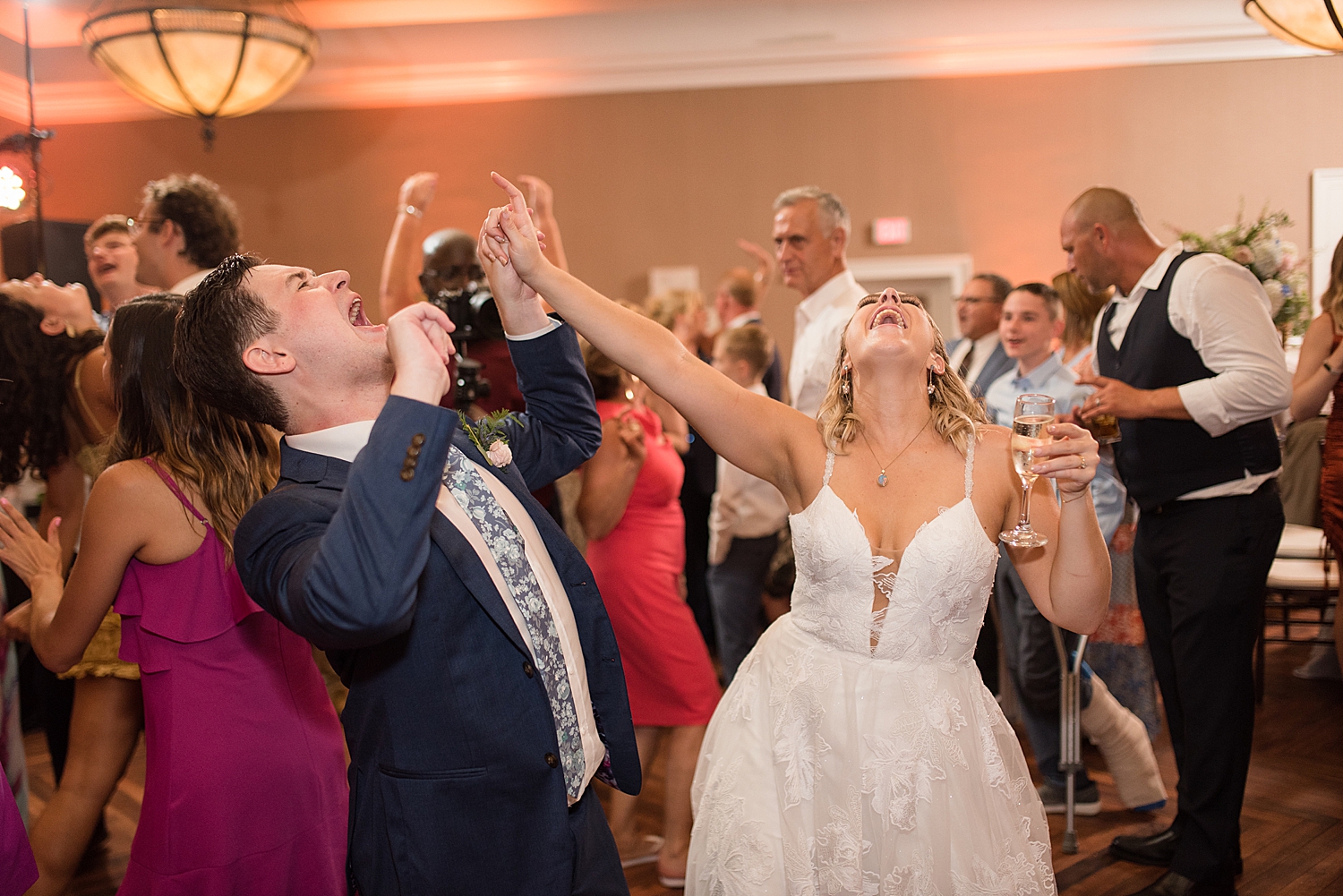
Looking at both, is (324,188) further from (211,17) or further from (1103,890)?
(1103,890)

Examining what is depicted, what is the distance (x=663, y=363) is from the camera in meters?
1.63

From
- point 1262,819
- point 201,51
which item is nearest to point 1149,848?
point 1262,819

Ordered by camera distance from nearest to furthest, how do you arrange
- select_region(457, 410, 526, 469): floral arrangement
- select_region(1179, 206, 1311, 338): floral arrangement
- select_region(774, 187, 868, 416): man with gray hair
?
select_region(457, 410, 526, 469): floral arrangement, select_region(774, 187, 868, 416): man with gray hair, select_region(1179, 206, 1311, 338): floral arrangement

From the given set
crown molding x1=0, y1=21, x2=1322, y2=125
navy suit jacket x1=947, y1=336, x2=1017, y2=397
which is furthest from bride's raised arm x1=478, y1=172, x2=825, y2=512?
crown molding x1=0, y1=21, x2=1322, y2=125

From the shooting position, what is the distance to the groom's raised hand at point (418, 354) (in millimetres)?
1093

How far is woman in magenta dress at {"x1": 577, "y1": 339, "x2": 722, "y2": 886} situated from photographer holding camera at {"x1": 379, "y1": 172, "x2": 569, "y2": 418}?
283 millimetres

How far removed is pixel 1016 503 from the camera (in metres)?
1.72

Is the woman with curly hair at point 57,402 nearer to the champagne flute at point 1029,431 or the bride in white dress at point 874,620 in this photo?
the bride in white dress at point 874,620

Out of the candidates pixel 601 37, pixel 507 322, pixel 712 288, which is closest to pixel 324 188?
pixel 601 37

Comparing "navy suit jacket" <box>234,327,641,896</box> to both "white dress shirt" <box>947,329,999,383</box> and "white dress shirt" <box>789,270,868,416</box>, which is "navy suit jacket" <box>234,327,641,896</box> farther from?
"white dress shirt" <box>947,329,999,383</box>

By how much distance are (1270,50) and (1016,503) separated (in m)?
5.87

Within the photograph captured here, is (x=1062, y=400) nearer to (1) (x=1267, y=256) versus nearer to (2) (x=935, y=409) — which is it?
(1) (x=1267, y=256)

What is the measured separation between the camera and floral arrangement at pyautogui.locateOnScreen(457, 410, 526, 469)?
1415 mm

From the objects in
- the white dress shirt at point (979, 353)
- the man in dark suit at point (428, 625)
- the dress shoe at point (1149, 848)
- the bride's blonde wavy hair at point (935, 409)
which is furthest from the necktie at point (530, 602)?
the white dress shirt at point (979, 353)
